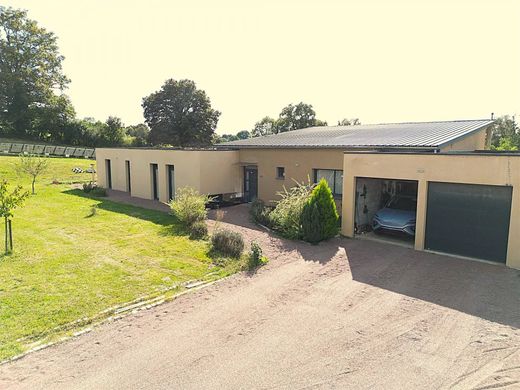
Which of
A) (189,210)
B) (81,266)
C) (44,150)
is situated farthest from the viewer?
(44,150)

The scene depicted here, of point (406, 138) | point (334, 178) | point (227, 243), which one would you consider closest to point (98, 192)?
point (227, 243)

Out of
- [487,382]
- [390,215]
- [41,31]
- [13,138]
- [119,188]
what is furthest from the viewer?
[41,31]

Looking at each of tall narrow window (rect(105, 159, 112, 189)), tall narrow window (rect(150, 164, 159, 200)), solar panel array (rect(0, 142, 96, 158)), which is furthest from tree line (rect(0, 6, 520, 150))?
tall narrow window (rect(150, 164, 159, 200))

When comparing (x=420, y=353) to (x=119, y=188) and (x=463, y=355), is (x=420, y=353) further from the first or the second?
(x=119, y=188)

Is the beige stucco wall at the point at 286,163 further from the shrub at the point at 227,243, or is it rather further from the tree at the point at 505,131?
the tree at the point at 505,131

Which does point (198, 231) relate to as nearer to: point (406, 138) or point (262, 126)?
point (406, 138)

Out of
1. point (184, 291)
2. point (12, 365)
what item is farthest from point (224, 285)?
point (12, 365)

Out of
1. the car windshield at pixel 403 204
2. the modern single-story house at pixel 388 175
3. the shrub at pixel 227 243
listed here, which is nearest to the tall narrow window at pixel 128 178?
the modern single-story house at pixel 388 175
